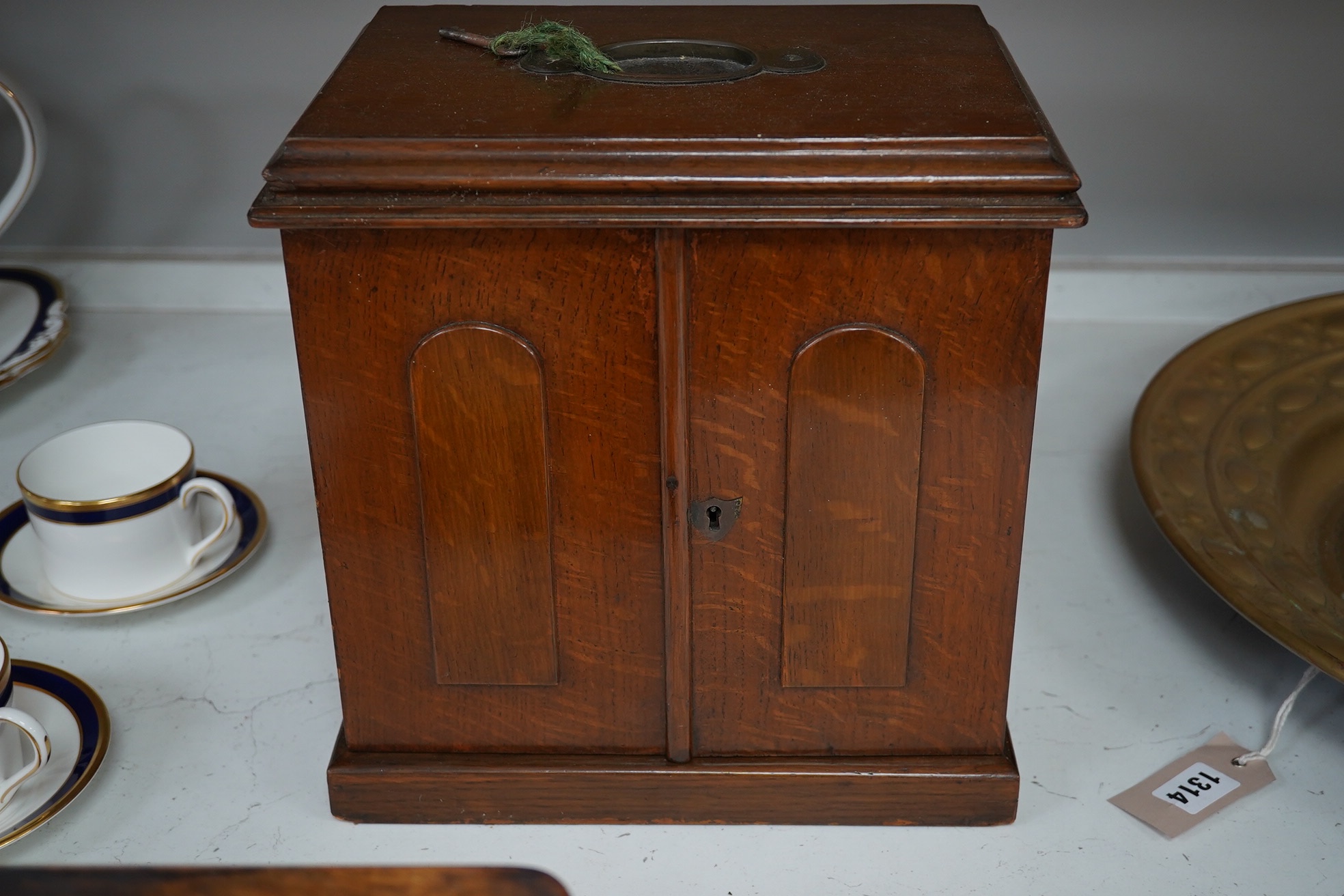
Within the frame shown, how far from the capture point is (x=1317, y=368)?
4.38 feet

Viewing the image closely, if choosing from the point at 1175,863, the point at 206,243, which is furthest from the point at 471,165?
the point at 206,243

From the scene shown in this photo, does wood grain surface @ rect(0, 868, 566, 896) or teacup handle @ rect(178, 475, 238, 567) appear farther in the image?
teacup handle @ rect(178, 475, 238, 567)

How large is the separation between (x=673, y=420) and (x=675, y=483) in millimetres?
45

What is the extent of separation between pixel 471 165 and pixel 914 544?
1.25ft

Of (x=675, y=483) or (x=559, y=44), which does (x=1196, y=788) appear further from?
(x=559, y=44)

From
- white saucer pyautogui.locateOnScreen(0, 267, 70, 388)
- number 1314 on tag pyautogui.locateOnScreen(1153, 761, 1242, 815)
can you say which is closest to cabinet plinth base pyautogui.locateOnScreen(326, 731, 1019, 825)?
number 1314 on tag pyautogui.locateOnScreen(1153, 761, 1242, 815)

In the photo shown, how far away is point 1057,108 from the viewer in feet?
5.30

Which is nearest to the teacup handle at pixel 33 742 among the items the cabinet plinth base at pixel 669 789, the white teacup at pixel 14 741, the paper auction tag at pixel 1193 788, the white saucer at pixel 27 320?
the white teacup at pixel 14 741

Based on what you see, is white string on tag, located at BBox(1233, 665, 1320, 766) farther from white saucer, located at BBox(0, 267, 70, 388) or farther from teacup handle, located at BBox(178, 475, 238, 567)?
white saucer, located at BBox(0, 267, 70, 388)

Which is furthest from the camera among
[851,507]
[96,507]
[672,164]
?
[96,507]

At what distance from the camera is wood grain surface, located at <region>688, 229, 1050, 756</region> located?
2.80 ft

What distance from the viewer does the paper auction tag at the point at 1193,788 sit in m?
1.02

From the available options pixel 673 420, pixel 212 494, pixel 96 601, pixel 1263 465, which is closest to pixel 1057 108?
pixel 1263 465

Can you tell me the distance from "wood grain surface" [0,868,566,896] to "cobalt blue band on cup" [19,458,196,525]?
0.98ft
